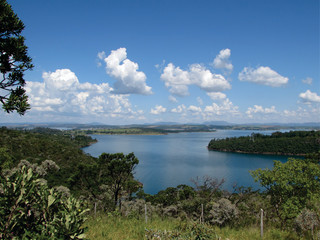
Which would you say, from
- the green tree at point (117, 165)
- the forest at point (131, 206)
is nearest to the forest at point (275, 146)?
the forest at point (131, 206)

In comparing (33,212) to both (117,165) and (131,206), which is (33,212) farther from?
(131,206)

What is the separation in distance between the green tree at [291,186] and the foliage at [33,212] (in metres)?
13.7

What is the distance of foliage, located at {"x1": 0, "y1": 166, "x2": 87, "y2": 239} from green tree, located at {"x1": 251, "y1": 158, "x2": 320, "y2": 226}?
13730mm

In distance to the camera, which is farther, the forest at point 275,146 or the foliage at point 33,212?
the forest at point 275,146

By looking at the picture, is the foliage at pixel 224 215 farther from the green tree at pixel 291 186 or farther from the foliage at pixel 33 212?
the foliage at pixel 33 212

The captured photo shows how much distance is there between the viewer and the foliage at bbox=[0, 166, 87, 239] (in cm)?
246

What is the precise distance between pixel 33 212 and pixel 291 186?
590 inches

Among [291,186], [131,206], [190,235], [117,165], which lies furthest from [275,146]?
[190,235]

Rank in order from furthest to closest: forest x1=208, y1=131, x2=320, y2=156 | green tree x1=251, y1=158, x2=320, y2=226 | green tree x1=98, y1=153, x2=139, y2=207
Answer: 1. forest x1=208, y1=131, x2=320, y2=156
2. green tree x1=98, y1=153, x2=139, y2=207
3. green tree x1=251, y1=158, x2=320, y2=226

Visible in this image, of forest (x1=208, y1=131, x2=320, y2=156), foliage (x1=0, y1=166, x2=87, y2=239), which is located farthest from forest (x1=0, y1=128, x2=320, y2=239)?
forest (x1=208, y1=131, x2=320, y2=156)

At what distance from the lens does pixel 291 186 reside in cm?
1345

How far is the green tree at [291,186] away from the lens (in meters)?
12.9

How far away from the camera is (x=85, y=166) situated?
1792cm

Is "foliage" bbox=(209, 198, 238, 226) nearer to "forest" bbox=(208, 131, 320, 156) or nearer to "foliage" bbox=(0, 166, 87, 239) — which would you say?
"foliage" bbox=(0, 166, 87, 239)
